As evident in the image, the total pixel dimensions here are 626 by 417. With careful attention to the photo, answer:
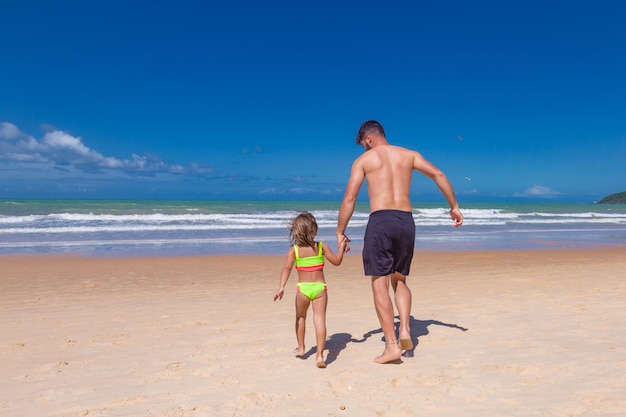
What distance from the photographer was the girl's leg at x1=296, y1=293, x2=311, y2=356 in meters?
4.23

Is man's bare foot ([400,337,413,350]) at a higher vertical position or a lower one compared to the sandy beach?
higher

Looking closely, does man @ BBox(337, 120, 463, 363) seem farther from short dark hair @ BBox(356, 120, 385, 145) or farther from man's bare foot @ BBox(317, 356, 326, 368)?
man's bare foot @ BBox(317, 356, 326, 368)

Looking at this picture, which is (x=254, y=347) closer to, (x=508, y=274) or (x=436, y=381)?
(x=436, y=381)

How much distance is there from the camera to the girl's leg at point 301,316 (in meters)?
4.23

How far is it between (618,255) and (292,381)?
13.7 m

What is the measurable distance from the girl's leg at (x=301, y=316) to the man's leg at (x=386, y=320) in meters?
0.61

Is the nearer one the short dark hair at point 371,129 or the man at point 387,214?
the man at point 387,214

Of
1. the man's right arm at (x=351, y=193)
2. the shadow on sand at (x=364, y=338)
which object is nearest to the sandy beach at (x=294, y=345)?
the shadow on sand at (x=364, y=338)

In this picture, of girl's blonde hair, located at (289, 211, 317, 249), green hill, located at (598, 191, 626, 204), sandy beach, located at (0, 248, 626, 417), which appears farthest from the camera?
green hill, located at (598, 191, 626, 204)

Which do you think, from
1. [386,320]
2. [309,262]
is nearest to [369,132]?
[309,262]

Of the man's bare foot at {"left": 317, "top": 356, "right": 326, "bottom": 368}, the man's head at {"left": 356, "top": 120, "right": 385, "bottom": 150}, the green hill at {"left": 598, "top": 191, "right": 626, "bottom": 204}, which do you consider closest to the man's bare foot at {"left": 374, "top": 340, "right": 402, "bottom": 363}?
the man's bare foot at {"left": 317, "top": 356, "right": 326, "bottom": 368}

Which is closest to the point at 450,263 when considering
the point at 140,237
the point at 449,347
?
the point at 449,347

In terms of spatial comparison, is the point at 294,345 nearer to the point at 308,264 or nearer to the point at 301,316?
the point at 301,316

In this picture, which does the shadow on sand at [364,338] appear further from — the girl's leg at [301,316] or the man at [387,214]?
the man at [387,214]
